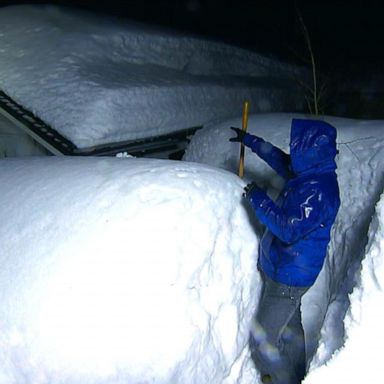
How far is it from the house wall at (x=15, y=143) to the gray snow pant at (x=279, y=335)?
3.23m

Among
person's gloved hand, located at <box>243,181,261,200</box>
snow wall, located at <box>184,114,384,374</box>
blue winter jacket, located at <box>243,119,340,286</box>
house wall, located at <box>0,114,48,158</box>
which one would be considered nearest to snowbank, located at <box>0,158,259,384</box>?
person's gloved hand, located at <box>243,181,261,200</box>

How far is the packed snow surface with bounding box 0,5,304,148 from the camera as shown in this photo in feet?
14.3

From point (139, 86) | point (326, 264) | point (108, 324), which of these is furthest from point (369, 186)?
point (139, 86)

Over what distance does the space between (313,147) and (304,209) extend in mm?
351

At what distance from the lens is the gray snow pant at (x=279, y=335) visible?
232cm

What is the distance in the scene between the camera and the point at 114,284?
1906mm

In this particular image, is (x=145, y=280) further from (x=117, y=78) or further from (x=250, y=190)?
(x=117, y=78)

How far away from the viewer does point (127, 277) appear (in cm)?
192

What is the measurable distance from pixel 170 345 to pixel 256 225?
1.00m

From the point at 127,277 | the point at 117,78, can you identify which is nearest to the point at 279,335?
the point at 127,277

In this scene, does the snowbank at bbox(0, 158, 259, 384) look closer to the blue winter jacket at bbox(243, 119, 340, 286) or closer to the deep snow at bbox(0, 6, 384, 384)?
the deep snow at bbox(0, 6, 384, 384)

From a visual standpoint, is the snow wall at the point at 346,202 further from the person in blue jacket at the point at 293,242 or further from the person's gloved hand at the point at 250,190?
the person's gloved hand at the point at 250,190

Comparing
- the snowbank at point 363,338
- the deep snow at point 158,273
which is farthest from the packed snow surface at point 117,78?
the snowbank at point 363,338

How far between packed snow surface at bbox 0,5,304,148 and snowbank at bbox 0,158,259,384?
6.66ft
